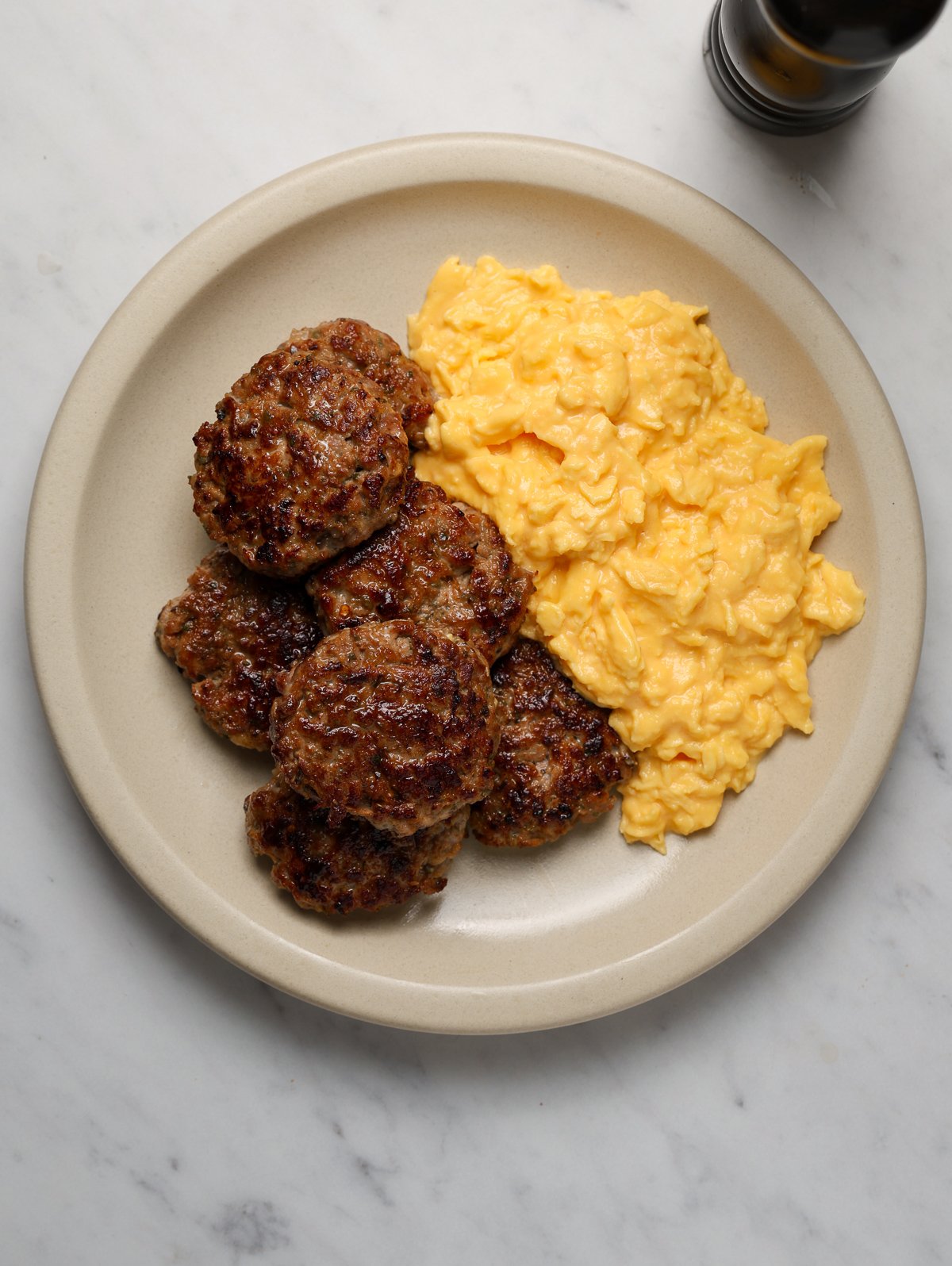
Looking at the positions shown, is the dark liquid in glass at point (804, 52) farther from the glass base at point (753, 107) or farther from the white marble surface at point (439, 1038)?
the white marble surface at point (439, 1038)

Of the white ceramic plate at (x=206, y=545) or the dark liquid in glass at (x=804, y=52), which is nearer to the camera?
the dark liquid in glass at (x=804, y=52)

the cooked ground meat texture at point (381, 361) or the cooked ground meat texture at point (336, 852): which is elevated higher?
the cooked ground meat texture at point (381, 361)

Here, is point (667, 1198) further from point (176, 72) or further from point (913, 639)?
point (176, 72)

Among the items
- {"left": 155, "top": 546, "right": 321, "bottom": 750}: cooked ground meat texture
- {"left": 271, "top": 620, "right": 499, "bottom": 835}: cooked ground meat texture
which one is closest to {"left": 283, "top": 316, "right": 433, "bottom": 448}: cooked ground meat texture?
{"left": 155, "top": 546, "right": 321, "bottom": 750}: cooked ground meat texture

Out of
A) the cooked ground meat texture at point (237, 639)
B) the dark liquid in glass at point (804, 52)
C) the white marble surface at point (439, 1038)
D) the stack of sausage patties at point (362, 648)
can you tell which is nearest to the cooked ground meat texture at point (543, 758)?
the stack of sausage patties at point (362, 648)

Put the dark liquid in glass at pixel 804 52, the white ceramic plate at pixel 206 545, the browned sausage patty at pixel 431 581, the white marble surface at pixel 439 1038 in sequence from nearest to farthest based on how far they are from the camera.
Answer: the dark liquid in glass at pixel 804 52
the browned sausage patty at pixel 431 581
the white ceramic plate at pixel 206 545
the white marble surface at pixel 439 1038

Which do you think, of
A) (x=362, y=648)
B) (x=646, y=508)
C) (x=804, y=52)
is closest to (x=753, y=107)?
(x=804, y=52)

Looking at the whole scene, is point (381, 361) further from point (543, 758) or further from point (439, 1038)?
point (439, 1038)
